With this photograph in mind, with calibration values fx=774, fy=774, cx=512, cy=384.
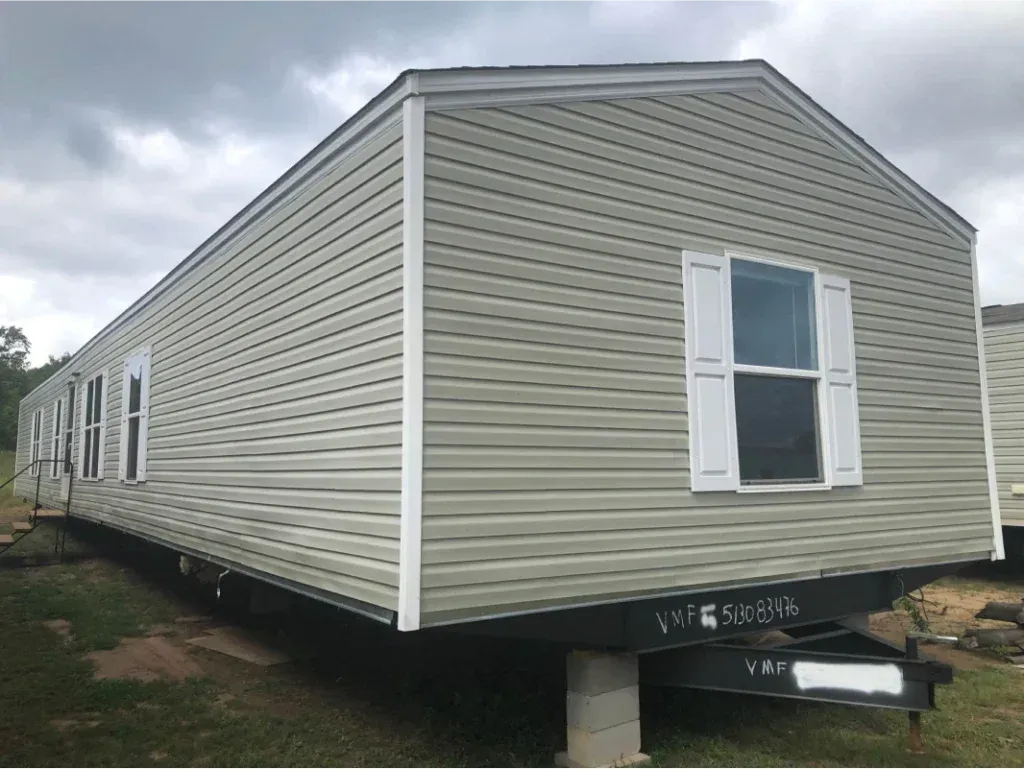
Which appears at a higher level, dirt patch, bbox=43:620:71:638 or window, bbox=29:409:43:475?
window, bbox=29:409:43:475

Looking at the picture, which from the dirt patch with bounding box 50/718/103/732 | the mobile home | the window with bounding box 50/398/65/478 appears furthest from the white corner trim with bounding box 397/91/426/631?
the window with bounding box 50/398/65/478

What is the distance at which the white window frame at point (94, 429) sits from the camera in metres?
10.6

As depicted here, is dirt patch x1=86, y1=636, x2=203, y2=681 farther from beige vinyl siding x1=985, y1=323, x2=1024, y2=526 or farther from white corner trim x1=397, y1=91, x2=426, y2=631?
beige vinyl siding x1=985, y1=323, x2=1024, y2=526

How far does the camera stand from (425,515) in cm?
341

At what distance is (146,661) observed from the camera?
6.36 metres

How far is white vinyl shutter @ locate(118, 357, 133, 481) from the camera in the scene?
9.14 m

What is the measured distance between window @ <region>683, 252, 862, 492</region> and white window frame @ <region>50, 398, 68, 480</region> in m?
12.8

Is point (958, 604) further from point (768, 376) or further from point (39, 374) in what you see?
point (39, 374)

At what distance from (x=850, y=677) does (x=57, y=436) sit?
14.8 m

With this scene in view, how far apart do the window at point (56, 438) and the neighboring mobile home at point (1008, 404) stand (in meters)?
14.9

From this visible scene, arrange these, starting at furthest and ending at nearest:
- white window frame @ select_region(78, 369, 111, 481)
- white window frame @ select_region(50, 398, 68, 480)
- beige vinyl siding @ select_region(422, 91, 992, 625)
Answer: white window frame @ select_region(50, 398, 68, 480) < white window frame @ select_region(78, 369, 111, 481) < beige vinyl siding @ select_region(422, 91, 992, 625)

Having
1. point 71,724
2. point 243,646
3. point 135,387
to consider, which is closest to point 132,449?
point 135,387

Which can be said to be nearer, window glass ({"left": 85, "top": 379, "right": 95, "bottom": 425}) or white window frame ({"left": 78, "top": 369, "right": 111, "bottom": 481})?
white window frame ({"left": 78, "top": 369, "right": 111, "bottom": 481})

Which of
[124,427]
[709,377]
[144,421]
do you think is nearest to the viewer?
[709,377]
